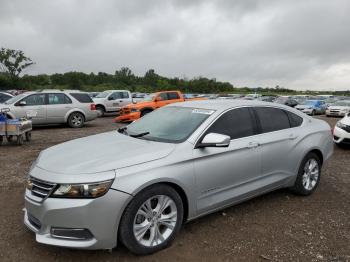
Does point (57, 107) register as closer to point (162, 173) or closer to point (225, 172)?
point (225, 172)

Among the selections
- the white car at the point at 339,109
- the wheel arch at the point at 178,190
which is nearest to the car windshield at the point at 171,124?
the wheel arch at the point at 178,190

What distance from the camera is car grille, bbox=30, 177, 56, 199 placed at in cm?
319

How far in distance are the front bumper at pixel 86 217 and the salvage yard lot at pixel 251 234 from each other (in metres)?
0.34

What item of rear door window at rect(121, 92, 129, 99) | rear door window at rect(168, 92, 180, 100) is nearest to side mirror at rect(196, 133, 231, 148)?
rear door window at rect(168, 92, 180, 100)

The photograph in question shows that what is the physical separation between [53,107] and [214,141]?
11.8 m

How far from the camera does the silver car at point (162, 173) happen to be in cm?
311

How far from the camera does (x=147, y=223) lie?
3420mm

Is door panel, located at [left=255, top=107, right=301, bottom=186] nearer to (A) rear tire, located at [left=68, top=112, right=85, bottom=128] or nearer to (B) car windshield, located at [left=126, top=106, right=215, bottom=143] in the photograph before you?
(B) car windshield, located at [left=126, top=106, right=215, bottom=143]

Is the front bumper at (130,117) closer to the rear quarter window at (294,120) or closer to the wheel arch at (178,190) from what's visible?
the rear quarter window at (294,120)

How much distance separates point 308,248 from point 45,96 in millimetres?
12660

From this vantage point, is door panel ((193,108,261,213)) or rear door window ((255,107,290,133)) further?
rear door window ((255,107,290,133))

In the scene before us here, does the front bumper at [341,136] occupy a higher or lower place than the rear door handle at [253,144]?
lower

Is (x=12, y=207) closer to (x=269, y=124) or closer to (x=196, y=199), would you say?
(x=196, y=199)

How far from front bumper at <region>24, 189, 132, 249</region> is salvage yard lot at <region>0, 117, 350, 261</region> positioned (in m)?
0.34
